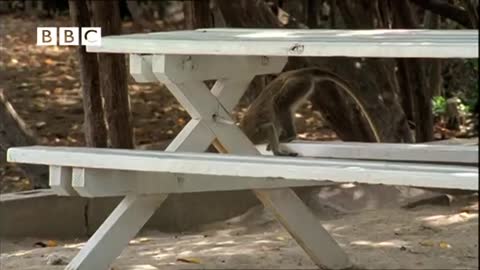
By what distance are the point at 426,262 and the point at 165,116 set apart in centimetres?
592

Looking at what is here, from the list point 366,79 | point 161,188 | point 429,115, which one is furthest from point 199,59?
point 429,115

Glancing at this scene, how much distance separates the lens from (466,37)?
335 cm

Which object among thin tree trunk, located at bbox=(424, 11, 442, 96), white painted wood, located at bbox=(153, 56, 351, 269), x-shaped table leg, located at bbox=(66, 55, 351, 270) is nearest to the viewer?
x-shaped table leg, located at bbox=(66, 55, 351, 270)

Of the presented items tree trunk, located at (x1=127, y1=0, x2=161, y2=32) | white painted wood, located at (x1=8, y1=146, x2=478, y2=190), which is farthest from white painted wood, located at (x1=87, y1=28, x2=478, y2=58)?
tree trunk, located at (x1=127, y1=0, x2=161, y2=32)

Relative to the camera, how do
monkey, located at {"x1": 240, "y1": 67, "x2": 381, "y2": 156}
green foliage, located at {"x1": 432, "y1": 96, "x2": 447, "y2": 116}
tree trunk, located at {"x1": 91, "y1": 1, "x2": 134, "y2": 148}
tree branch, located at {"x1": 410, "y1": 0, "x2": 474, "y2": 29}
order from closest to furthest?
monkey, located at {"x1": 240, "y1": 67, "x2": 381, "y2": 156} → tree trunk, located at {"x1": 91, "y1": 1, "x2": 134, "y2": 148} → tree branch, located at {"x1": 410, "y1": 0, "x2": 474, "y2": 29} → green foliage, located at {"x1": 432, "y1": 96, "x2": 447, "y2": 116}

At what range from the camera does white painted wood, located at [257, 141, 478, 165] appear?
403cm

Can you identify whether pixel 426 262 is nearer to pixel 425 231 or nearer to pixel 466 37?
pixel 425 231

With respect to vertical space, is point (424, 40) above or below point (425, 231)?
above

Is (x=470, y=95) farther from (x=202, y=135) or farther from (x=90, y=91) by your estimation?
(x=202, y=135)

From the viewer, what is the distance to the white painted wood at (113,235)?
397cm

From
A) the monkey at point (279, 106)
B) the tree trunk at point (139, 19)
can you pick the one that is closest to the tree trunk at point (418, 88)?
the monkey at point (279, 106)

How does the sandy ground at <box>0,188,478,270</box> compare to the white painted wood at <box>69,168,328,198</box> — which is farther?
the sandy ground at <box>0,188,478,270</box>

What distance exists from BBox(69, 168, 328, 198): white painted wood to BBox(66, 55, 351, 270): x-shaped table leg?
61 millimetres

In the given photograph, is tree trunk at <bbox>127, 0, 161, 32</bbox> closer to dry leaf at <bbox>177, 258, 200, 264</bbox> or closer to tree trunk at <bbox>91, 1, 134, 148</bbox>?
→ tree trunk at <bbox>91, 1, 134, 148</bbox>
